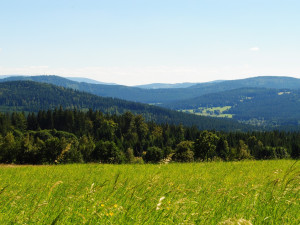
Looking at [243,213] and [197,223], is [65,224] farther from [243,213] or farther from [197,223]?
[243,213]

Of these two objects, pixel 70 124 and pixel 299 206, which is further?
pixel 70 124

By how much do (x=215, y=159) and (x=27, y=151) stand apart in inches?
2322

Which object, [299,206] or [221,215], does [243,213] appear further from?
[299,206]

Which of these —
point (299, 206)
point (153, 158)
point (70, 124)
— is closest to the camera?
point (299, 206)

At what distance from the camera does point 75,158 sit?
68.5 meters

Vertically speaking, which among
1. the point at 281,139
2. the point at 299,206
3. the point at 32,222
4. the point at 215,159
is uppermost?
the point at 32,222

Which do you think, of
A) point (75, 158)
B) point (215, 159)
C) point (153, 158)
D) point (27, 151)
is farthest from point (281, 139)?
point (215, 159)

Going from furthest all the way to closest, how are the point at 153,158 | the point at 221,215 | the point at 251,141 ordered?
the point at 251,141, the point at 153,158, the point at 221,215

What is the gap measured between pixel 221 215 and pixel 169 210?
3.64ft

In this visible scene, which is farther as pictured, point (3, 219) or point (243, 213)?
point (243, 213)

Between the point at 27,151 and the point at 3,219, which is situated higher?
the point at 3,219

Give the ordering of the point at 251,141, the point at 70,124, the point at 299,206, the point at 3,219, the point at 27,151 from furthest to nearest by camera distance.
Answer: the point at 70,124
the point at 251,141
the point at 27,151
the point at 299,206
the point at 3,219

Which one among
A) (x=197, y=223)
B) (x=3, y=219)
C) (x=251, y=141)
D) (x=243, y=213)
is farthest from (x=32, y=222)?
(x=251, y=141)

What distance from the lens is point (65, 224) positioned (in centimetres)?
409
